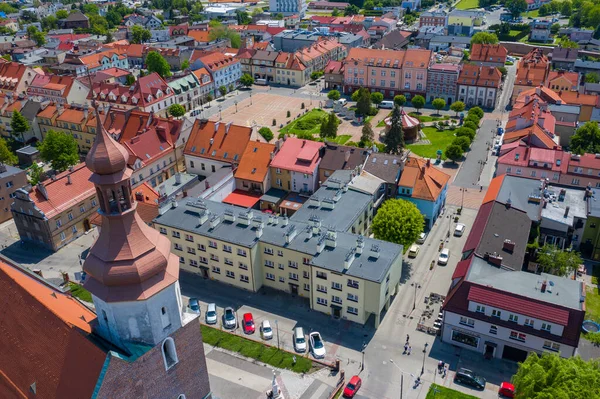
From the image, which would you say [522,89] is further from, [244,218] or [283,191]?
[244,218]

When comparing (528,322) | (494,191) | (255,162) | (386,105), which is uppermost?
(255,162)

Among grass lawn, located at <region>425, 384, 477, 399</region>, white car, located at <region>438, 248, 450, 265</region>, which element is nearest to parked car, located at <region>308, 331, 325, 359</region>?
grass lawn, located at <region>425, 384, 477, 399</region>

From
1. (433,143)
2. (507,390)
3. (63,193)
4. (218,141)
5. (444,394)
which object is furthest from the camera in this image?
(433,143)

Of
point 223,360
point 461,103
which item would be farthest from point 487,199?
point 461,103

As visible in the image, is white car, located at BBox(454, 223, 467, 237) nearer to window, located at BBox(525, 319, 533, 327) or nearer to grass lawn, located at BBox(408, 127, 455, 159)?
window, located at BBox(525, 319, 533, 327)

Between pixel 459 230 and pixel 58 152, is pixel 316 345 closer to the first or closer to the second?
pixel 459 230

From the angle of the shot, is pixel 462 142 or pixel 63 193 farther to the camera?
pixel 462 142

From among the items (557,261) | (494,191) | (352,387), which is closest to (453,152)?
(494,191)
